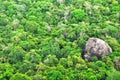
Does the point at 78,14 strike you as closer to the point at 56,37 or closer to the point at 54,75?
the point at 56,37

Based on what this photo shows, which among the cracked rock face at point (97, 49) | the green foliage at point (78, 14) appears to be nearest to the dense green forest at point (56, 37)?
the green foliage at point (78, 14)

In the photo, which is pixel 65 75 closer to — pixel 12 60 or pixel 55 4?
pixel 12 60

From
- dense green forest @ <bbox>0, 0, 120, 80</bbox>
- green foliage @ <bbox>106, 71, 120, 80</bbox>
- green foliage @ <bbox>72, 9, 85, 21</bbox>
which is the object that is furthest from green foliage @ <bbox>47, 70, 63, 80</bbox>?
green foliage @ <bbox>72, 9, 85, 21</bbox>

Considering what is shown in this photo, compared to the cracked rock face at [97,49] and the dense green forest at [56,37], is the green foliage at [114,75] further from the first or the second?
the cracked rock face at [97,49]

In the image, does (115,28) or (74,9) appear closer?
(115,28)

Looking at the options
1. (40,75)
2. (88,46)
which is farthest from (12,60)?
(88,46)

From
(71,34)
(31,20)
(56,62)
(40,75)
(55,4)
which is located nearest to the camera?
(40,75)

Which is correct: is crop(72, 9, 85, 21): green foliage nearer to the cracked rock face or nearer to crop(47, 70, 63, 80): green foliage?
the cracked rock face

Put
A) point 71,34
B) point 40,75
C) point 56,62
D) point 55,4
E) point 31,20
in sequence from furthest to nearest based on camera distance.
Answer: point 55,4, point 31,20, point 71,34, point 56,62, point 40,75
